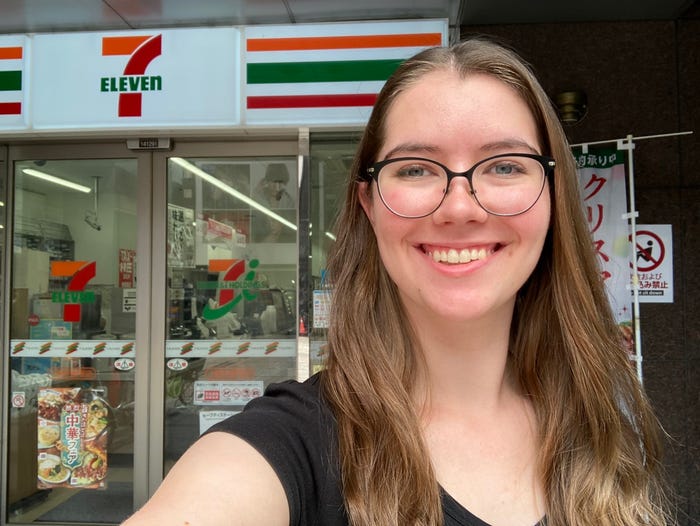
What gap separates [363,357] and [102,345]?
3368mm

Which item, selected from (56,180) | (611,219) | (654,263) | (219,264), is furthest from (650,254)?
(56,180)

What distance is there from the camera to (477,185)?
1.01 meters

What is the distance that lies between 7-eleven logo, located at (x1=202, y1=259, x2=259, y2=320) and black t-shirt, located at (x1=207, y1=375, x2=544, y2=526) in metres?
2.97

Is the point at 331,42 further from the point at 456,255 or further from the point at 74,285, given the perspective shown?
the point at 456,255

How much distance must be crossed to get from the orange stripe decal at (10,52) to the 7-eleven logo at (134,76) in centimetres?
57

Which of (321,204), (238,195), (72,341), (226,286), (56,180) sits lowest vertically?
(72,341)

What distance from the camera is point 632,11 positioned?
3.53 metres

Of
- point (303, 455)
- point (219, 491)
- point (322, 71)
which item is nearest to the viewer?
point (219, 491)

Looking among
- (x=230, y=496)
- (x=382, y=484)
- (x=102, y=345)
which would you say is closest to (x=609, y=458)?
(x=382, y=484)

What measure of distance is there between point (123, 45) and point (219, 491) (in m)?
3.36

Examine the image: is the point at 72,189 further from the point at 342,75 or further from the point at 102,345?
the point at 342,75

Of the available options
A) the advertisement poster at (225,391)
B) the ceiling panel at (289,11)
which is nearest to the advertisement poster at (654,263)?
the ceiling panel at (289,11)

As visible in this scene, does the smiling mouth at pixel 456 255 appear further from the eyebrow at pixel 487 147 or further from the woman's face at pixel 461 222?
the eyebrow at pixel 487 147

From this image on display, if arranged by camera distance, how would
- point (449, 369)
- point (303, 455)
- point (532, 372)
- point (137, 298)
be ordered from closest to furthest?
point (303, 455) < point (449, 369) < point (532, 372) < point (137, 298)
